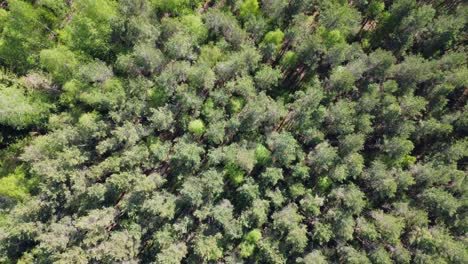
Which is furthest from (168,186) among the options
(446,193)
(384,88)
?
(446,193)

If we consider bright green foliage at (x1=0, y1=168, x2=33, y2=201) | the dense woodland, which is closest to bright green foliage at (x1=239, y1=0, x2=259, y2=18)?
the dense woodland

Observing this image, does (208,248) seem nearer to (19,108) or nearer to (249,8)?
(19,108)

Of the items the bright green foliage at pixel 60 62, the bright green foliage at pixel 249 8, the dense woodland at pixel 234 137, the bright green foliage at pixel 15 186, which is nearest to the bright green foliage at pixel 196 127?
the dense woodland at pixel 234 137

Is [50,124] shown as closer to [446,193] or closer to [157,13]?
[157,13]

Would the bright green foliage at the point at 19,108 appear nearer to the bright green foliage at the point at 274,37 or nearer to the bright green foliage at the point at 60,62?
the bright green foliage at the point at 60,62

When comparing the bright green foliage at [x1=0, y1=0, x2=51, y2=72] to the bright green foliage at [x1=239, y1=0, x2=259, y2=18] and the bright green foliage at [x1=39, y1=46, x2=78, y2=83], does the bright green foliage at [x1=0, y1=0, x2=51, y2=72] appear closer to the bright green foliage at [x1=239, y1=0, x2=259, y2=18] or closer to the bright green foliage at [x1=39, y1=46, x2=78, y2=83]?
the bright green foliage at [x1=39, y1=46, x2=78, y2=83]

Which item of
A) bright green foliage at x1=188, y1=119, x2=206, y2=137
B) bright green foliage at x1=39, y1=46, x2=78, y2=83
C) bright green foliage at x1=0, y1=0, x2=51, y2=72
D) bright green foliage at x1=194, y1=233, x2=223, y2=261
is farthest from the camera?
bright green foliage at x1=188, y1=119, x2=206, y2=137

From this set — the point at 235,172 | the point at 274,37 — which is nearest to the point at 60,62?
the point at 235,172

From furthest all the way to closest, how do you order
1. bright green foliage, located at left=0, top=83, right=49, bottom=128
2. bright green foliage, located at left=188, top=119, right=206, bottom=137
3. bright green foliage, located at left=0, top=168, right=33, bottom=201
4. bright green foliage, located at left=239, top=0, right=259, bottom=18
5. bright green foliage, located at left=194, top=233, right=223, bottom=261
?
bright green foliage, located at left=239, top=0, right=259, bottom=18, bright green foliage, located at left=188, top=119, right=206, bottom=137, bright green foliage, located at left=0, top=83, right=49, bottom=128, bright green foliage, located at left=0, top=168, right=33, bottom=201, bright green foliage, located at left=194, top=233, right=223, bottom=261
